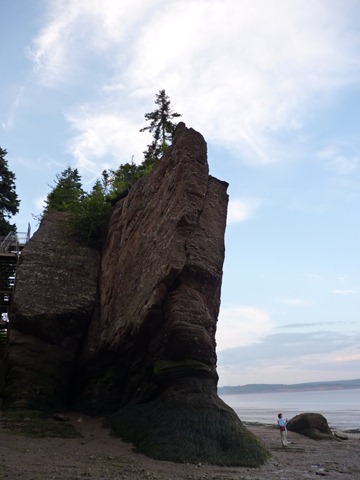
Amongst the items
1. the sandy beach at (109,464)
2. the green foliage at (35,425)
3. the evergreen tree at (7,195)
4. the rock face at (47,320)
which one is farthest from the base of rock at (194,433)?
the evergreen tree at (7,195)

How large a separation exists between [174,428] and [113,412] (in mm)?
5774

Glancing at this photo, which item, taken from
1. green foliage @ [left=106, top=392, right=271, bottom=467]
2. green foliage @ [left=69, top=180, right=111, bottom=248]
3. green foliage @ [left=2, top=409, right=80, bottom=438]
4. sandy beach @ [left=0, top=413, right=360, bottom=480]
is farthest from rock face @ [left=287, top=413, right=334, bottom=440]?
green foliage @ [left=69, top=180, right=111, bottom=248]

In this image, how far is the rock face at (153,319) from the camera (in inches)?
613

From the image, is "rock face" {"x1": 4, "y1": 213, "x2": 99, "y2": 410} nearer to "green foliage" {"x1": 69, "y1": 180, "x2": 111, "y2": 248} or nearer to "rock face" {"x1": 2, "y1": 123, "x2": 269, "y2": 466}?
"rock face" {"x1": 2, "y1": 123, "x2": 269, "y2": 466}

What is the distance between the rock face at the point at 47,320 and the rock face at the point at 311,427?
1468 centimetres

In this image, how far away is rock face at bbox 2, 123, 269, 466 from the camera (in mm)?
15578

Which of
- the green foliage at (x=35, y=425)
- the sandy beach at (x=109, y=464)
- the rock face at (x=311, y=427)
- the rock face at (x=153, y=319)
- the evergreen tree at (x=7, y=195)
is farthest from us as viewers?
the evergreen tree at (x=7, y=195)

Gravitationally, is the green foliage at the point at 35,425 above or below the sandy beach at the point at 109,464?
above

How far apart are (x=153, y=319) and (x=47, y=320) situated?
7252 millimetres

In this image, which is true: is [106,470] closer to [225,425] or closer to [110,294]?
[225,425]

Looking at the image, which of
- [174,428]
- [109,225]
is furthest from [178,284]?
[109,225]

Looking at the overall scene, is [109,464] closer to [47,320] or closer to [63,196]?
[47,320]

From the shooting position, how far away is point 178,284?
60.2 feet

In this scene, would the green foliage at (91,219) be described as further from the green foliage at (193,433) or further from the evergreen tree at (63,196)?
the green foliage at (193,433)
